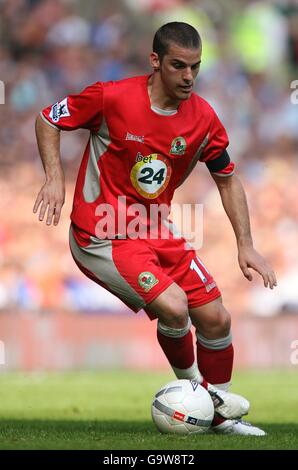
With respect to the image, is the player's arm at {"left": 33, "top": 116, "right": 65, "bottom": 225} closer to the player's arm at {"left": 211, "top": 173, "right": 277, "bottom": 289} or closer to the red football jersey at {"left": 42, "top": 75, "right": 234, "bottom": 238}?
the red football jersey at {"left": 42, "top": 75, "right": 234, "bottom": 238}

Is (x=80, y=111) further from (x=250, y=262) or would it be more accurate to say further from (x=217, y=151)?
(x=250, y=262)

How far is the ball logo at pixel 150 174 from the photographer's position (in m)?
6.65

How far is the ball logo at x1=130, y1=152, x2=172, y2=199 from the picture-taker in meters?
6.65

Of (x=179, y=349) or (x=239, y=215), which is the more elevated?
(x=239, y=215)

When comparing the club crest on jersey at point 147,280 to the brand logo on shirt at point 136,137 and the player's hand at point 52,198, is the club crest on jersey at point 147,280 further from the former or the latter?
the brand logo on shirt at point 136,137

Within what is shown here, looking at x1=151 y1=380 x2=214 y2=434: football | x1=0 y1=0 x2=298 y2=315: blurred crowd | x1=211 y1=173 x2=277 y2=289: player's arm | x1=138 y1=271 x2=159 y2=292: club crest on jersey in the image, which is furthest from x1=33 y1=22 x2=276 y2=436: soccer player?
x1=0 y1=0 x2=298 y2=315: blurred crowd

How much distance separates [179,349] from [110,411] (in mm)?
2905

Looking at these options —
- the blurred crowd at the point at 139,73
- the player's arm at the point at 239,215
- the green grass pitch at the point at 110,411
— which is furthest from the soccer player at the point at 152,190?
the blurred crowd at the point at 139,73

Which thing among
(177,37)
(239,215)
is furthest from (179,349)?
(177,37)

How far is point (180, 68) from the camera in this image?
6441 millimetres

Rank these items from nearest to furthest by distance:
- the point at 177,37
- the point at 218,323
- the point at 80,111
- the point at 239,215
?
the point at 177,37 → the point at 80,111 → the point at 218,323 → the point at 239,215

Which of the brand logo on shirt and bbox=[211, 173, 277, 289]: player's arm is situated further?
bbox=[211, 173, 277, 289]: player's arm

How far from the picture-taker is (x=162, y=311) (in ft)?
20.9

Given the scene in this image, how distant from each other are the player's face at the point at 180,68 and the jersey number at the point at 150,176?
497 millimetres
